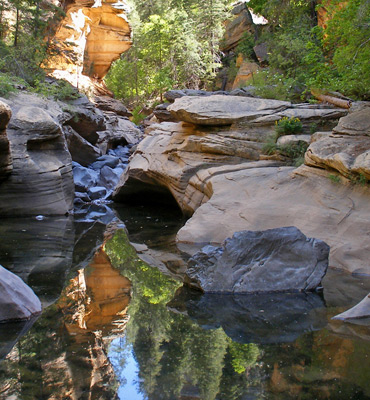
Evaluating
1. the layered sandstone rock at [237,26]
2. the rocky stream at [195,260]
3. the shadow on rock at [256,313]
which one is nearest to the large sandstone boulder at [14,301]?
the rocky stream at [195,260]

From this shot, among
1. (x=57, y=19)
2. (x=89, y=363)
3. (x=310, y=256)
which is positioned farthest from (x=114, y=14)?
(x=89, y=363)

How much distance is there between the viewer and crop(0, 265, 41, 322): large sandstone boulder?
16.0 ft

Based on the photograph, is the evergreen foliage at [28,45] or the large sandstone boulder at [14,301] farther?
the evergreen foliage at [28,45]

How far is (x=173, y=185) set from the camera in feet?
41.1

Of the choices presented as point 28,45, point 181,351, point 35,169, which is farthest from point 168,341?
point 28,45

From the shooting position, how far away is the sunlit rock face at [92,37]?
29297 mm

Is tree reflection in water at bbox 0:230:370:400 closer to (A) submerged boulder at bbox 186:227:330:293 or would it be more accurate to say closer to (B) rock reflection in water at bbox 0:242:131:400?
(B) rock reflection in water at bbox 0:242:131:400

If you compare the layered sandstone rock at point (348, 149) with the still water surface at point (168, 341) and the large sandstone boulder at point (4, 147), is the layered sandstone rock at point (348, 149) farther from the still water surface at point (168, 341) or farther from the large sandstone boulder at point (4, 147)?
the large sandstone boulder at point (4, 147)

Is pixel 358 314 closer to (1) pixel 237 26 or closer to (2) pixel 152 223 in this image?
(2) pixel 152 223

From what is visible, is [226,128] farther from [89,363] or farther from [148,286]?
[89,363]

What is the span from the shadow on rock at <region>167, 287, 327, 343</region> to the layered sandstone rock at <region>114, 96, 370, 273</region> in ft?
6.31

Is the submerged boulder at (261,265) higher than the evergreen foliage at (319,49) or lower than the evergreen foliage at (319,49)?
lower

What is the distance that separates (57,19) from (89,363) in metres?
23.2

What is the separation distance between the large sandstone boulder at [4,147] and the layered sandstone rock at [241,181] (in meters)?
3.48
